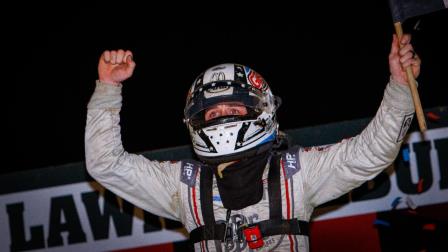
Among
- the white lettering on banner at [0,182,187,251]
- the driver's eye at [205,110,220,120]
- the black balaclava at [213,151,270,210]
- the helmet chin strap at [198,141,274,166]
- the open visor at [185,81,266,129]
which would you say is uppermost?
the open visor at [185,81,266,129]

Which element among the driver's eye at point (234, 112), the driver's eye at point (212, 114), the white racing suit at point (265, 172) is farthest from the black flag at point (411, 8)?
the driver's eye at point (212, 114)

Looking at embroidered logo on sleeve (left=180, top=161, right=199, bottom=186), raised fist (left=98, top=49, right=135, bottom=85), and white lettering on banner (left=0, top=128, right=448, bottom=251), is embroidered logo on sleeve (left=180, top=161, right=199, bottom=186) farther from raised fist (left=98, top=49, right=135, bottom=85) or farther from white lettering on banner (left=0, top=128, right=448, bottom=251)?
white lettering on banner (left=0, top=128, right=448, bottom=251)

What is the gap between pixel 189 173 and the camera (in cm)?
243

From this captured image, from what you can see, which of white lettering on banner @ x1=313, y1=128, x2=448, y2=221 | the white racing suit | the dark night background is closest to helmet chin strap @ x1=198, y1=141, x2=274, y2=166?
the white racing suit

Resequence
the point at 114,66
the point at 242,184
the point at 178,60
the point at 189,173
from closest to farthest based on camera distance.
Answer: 1. the point at 242,184
2. the point at 114,66
3. the point at 189,173
4. the point at 178,60

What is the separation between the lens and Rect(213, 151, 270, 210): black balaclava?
7.25 feet

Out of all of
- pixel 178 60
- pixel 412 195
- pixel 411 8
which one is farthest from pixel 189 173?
pixel 412 195

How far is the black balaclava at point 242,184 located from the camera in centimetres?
221

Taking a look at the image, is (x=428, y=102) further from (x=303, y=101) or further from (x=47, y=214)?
(x=47, y=214)

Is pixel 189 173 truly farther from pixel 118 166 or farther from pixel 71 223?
pixel 71 223

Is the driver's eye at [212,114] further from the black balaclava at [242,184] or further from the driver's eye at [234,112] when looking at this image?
the black balaclava at [242,184]

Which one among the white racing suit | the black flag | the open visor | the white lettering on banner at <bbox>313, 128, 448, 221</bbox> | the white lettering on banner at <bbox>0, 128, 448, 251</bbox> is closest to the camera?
the white racing suit

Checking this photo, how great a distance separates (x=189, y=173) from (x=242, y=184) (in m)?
0.36

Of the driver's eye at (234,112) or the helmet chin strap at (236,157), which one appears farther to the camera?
the driver's eye at (234,112)
